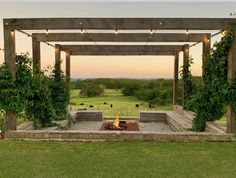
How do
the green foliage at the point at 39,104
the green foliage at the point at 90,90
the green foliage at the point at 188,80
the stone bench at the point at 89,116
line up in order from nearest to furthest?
the green foliage at the point at 39,104 < the green foliage at the point at 188,80 < the stone bench at the point at 89,116 < the green foliage at the point at 90,90

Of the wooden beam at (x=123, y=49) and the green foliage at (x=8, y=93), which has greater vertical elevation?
the wooden beam at (x=123, y=49)

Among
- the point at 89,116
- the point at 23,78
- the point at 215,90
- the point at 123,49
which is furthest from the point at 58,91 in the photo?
the point at 215,90

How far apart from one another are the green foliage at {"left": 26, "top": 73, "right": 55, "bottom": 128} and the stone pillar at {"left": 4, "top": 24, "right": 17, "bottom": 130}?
0.61 metres

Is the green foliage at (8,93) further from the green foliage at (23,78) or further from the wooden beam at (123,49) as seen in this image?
the wooden beam at (123,49)

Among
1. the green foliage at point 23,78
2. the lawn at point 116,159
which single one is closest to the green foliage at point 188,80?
the lawn at point 116,159

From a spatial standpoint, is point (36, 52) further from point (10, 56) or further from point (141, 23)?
point (141, 23)

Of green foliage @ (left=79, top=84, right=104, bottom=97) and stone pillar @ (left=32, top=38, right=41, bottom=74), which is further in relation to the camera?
green foliage @ (left=79, top=84, right=104, bottom=97)

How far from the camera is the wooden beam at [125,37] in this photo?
33.4 ft

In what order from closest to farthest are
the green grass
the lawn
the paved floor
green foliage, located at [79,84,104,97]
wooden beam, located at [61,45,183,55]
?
the lawn, the paved floor, wooden beam, located at [61,45,183,55], the green grass, green foliage, located at [79,84,104,97]

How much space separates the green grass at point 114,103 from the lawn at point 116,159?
8.61 meters

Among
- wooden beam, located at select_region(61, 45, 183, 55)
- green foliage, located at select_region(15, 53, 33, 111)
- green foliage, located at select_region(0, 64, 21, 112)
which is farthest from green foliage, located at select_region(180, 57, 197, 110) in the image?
green foliage, located at select_region(0, 64, 21, 112)

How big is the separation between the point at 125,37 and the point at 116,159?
534 centimetres

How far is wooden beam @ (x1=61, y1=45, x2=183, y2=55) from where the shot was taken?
13.0 m

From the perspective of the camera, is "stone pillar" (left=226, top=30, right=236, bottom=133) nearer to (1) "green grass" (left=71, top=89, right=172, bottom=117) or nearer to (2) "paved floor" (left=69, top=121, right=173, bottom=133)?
(2) "paved floor" (left=69, top=121, right=173, bottom=133)
